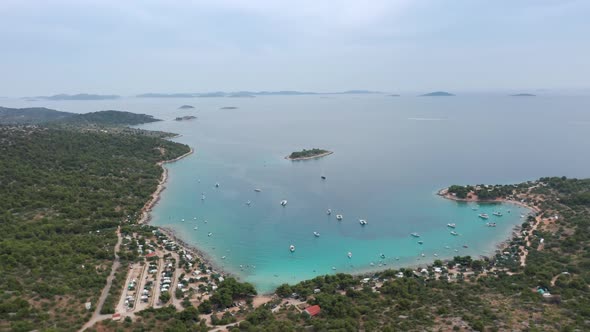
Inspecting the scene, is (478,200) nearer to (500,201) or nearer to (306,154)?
(500,201)

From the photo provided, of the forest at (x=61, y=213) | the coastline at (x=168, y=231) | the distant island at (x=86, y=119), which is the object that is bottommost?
the coastline at (x=168, y=231)

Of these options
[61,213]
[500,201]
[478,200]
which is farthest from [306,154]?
[61,213]

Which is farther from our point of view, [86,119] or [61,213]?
[86,119]

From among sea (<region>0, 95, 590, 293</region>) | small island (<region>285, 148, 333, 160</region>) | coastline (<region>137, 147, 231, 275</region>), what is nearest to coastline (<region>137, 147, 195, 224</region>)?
coastline (<region>137, 147, 231, 275</region>)

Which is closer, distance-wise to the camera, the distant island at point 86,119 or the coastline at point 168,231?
the coastline at point 168,231

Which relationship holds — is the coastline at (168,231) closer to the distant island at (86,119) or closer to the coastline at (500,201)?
the coastline at (500,201)

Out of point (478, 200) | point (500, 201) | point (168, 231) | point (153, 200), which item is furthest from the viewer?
point (153, 200)

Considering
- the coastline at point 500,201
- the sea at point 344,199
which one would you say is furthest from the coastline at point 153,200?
the coastline at point 500,201

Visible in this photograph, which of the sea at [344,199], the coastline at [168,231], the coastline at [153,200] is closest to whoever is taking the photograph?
the coastline at [168,231]

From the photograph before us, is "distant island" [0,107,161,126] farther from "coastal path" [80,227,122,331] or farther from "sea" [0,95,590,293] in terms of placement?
"coastal path" [80,227,122,331]

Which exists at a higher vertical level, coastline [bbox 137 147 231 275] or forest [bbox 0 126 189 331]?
forest [bbox 0 126 189 331]

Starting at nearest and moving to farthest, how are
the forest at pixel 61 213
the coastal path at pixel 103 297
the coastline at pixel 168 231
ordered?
the coastal path at pixel 103 297 → the forest at pixel 61 213 → the coastline at pixel 168 231

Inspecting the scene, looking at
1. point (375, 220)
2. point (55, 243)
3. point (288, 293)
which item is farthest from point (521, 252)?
point (55, 243)
